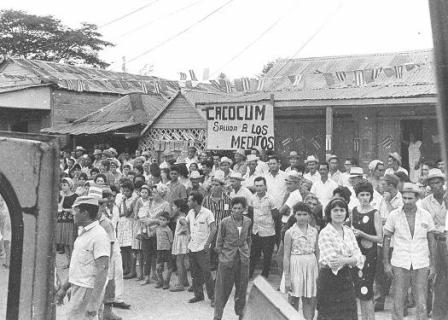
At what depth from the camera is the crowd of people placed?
6105 millimetres

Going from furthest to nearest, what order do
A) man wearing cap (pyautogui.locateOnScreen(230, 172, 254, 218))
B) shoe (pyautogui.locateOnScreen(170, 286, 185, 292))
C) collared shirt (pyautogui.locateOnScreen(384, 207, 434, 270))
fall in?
man wearing cap (pyautogui.locateOnScreen(230, 172, 254, 218))
shoe (pyautogui.locateOnScreen(170, 286, 185, 292))
collared shirt (pyautogui.locateOnScreen(384, 207, 434, 270))

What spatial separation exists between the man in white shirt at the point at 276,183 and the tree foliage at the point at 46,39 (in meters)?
31.3

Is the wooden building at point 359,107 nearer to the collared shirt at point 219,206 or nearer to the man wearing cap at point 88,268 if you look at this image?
the collared shirt at point 219,206

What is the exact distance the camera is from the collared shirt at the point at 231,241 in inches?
300

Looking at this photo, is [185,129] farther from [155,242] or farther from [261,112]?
[155,242]

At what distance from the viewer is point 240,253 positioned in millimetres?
7684

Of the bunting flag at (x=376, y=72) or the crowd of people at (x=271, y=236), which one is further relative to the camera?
the bunting flag at (x=376, y=72)

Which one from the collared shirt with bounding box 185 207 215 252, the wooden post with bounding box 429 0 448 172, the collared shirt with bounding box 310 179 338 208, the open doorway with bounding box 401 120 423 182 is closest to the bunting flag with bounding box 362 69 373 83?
the open doorway with bounding box 401 120 423 182

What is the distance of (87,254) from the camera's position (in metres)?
5.55

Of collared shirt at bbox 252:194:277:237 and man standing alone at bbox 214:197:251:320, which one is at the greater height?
collared shirt at bbox 252:194:277:237

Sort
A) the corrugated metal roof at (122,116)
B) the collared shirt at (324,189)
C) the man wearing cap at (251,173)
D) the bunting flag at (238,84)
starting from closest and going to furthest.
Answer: the collared shirt at (324,189)
the man wearing cap at (251,173)
the bunting flag at (238,84)
the corrugated metal roof at (122,116)

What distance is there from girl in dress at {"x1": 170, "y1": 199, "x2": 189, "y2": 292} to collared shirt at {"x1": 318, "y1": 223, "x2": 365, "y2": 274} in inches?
132

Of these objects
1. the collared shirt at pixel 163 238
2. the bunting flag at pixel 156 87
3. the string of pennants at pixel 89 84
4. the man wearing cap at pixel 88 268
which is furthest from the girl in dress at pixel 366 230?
the bunting flag at pixel 156 87

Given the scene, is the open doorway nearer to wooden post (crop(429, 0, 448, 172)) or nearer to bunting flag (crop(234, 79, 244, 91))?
bunting flag (crop(234, 79, 244, 91))
